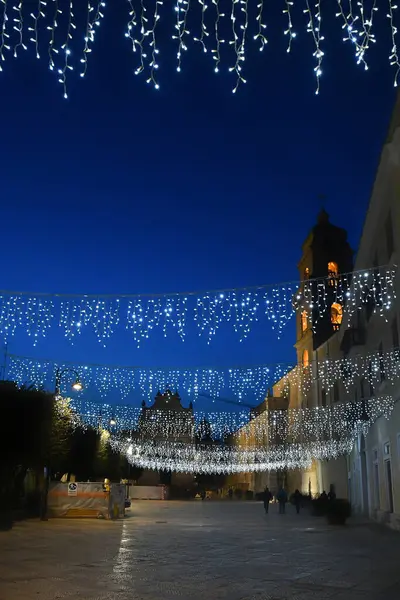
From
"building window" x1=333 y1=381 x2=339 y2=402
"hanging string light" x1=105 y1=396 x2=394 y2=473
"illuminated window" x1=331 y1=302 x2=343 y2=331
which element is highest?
"illuminated window" x1=331 y1=302 x2=343 y2=331

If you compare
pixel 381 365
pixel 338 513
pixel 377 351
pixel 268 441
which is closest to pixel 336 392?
pixel 338 513

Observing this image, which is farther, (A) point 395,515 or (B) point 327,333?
(B) point 327,333

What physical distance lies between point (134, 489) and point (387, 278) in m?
52.8

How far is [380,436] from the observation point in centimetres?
2284

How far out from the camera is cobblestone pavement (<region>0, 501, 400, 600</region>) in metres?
9.13

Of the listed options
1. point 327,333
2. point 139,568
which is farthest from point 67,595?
point 327,333

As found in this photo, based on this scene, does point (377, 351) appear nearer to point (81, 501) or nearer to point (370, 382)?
point (370, 382)

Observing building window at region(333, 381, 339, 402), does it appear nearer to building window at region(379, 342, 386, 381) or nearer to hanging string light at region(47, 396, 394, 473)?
hanging string light at region(47, 396, 394, 473)

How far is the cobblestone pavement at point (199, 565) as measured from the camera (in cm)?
913

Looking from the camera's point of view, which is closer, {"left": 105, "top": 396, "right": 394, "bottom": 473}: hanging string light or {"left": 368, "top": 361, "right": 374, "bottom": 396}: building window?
{"left": 368, "top": 361, "right": 374, "bottom": 396}: building window

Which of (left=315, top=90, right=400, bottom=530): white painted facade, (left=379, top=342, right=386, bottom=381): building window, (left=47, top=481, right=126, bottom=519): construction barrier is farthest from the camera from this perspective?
(left=47, top=481, right=126, bottom=519): construction barrier

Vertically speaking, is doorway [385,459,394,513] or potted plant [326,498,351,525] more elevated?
doorway [385,459,394,513]

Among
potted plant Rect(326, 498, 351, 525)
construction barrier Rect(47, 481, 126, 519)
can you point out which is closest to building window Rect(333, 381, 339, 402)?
potted plant Rect(326, 498, 351, 525)

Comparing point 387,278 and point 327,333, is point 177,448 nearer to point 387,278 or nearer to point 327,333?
point 327,333
